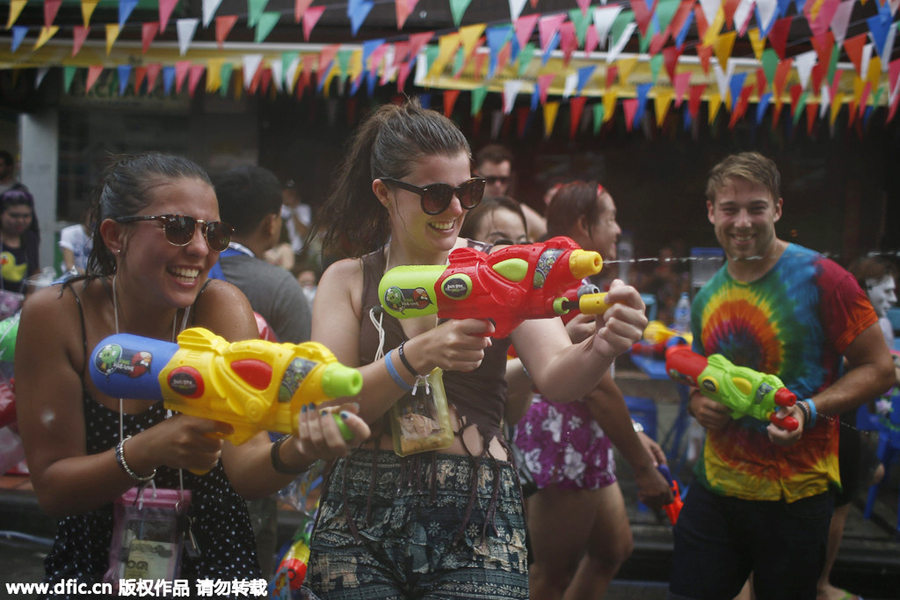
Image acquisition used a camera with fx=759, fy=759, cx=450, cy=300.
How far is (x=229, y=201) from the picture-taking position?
10.9 feet

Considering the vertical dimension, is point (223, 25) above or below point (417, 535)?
above

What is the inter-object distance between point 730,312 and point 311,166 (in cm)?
608

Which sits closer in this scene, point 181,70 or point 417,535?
point 417,535

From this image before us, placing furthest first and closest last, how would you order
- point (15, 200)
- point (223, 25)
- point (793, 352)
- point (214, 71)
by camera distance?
point (214, 71) < point (15, 200) < point (223, 25) < point (793, 352)

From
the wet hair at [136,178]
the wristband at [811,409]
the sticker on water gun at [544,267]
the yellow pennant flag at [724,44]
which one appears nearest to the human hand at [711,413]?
the wristband at [811,409]

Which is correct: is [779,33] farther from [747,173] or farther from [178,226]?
[178,226]

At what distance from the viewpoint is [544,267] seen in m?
1.77

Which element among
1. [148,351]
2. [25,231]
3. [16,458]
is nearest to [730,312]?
[148,351]

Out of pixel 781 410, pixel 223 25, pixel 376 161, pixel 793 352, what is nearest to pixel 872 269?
pixel 793 352

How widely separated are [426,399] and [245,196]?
1.86 meters

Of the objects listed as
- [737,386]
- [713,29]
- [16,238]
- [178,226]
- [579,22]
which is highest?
[579,22]

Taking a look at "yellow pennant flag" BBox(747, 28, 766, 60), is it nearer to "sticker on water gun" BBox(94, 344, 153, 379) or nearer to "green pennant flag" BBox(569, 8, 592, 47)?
"green pennant flag" BBox(569, 8, 592, 47)

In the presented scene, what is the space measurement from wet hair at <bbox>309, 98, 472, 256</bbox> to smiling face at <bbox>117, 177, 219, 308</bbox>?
404mm

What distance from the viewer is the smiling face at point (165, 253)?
5.95 ft
